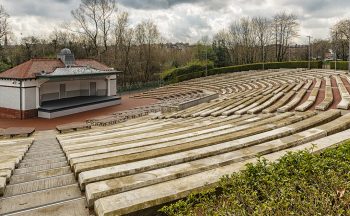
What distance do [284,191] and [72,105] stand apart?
28278mm

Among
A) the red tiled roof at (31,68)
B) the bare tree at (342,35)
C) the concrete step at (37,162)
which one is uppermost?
the bare tree at (342,35)

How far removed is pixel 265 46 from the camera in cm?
7262

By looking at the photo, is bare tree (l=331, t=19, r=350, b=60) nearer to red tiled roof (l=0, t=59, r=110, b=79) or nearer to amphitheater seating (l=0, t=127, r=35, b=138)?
red tiled roof (l=0, t=59, r=110, b=79)

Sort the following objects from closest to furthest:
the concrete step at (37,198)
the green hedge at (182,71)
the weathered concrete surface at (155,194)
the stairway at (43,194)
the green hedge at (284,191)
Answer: the green hedge at (284,191)
the weathered concrete surface at (155,194)
the stairway at (43,194)
the concrete step at (37,198)
the green hedge at (182,71)

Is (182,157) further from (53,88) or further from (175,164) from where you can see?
(53,88)

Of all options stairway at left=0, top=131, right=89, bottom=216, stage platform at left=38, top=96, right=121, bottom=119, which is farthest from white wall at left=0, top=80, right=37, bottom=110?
stairway at left=0, top=131, right=89, bottom=216

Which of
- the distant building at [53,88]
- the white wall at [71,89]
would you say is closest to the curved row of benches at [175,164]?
the distant building at [53,88]

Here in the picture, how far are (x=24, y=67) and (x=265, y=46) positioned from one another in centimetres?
5871

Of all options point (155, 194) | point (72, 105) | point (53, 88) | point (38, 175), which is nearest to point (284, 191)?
point (155, 194)

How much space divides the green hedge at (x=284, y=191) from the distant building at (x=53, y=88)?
25616mm

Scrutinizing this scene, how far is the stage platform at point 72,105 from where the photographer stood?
2741cm

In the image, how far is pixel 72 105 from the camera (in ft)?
97.5

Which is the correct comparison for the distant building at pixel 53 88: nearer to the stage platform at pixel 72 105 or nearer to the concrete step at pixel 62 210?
the stage platform at pixel 72 105

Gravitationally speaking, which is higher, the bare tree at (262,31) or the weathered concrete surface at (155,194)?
the bare tree at (262,31)
